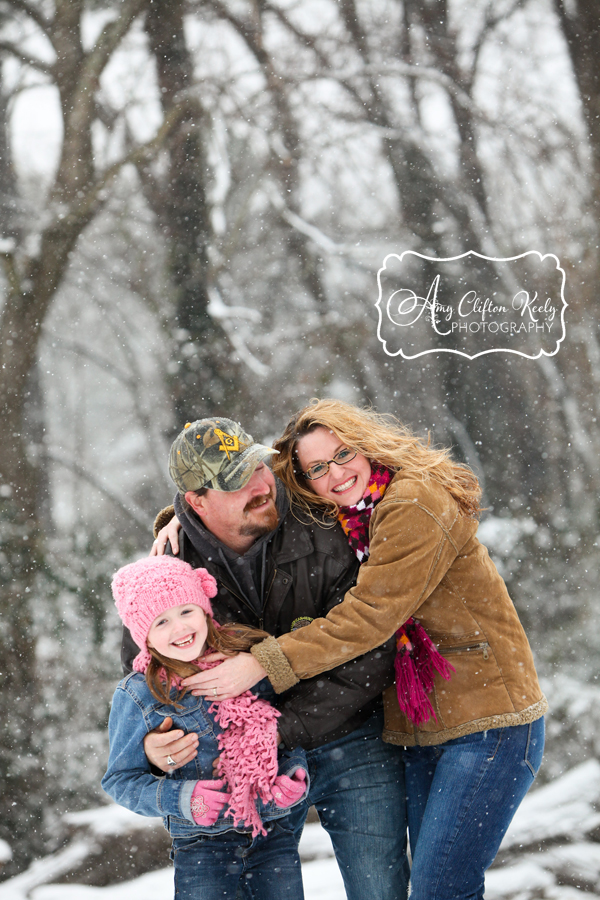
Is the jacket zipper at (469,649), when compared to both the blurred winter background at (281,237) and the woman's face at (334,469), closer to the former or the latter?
the woman's face at (334,469)

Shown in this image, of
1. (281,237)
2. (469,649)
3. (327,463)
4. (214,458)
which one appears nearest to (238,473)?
(214,458)

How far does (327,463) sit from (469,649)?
2.06 feet

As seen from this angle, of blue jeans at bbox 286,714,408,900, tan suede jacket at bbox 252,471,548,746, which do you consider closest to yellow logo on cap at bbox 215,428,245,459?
tan suede jacket at bbox 252,471,548,746

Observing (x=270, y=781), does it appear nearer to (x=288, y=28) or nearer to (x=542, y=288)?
(x=542, y=288)

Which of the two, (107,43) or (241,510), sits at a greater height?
(107,43)

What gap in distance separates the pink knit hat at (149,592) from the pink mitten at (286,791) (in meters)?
0.44

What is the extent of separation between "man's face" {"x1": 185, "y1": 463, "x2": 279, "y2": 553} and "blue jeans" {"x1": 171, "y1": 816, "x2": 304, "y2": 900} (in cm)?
77

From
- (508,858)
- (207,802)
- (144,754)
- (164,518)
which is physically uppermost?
(164,518)

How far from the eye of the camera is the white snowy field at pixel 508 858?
3.23m

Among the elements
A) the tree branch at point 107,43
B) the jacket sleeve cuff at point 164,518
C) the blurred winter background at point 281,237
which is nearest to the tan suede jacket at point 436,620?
the jacket sleeve cuff at point 164,518

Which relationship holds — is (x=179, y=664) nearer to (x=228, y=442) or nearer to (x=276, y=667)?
(x=276, y=667)

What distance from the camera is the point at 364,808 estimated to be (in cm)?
195

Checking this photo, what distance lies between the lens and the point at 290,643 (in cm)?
170

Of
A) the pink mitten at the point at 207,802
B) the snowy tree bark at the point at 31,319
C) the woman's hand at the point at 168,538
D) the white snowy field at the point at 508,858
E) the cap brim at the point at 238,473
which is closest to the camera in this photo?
the pink mitten at the point at 207,802
